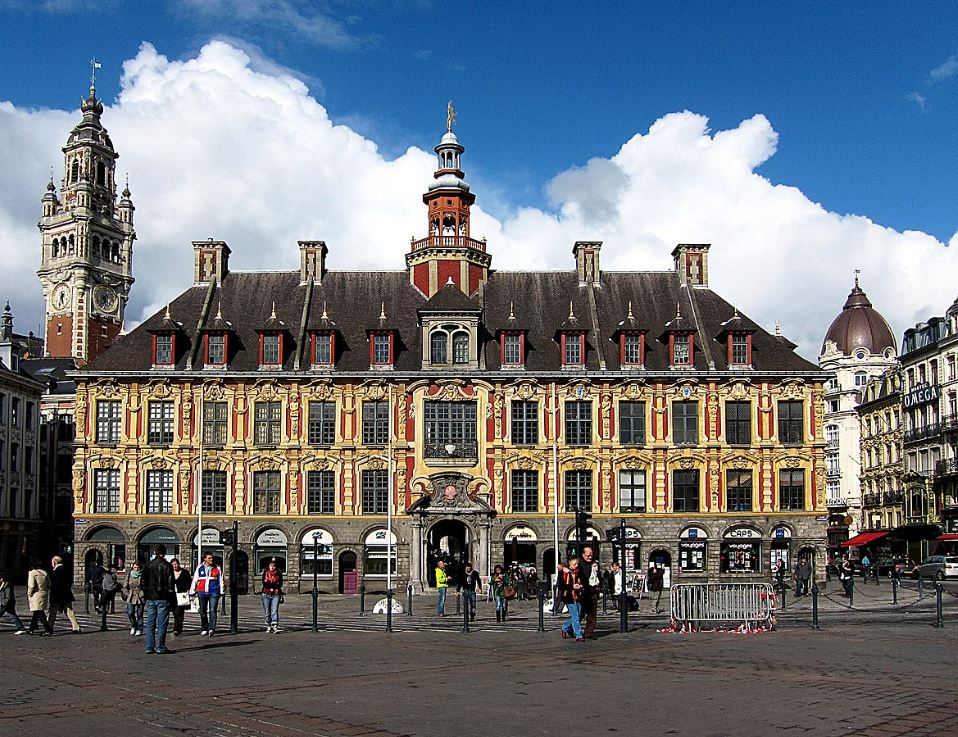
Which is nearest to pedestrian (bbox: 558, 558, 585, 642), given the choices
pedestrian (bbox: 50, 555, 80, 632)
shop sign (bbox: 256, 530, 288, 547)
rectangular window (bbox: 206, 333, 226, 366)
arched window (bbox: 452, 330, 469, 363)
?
pedestrian (bbox: 50, 555, 80, 632)

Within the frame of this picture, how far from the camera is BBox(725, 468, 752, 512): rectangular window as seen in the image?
5825 centimetres

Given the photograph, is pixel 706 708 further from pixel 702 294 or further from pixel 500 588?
pixel 702 294

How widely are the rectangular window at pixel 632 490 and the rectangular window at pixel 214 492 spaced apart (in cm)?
2000

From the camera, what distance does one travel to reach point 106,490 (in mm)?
58500

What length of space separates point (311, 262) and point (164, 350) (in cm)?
985

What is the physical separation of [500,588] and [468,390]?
25.2 metres

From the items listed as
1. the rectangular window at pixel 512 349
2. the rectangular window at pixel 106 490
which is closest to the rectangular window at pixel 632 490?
the rectangular window at pixel 512 349

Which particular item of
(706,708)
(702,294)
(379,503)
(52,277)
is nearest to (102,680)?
(706,708)

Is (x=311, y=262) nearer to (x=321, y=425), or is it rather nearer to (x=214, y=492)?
(x=321, y=425)

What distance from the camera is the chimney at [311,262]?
64.3 m

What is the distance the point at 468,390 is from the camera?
5862 cm

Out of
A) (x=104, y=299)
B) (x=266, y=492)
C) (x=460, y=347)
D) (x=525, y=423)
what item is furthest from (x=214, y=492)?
(x=104, y=299)

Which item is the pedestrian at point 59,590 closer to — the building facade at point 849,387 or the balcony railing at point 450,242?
the balcony railing at point 450,242

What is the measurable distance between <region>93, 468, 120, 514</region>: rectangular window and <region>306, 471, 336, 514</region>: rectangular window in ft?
31.7
